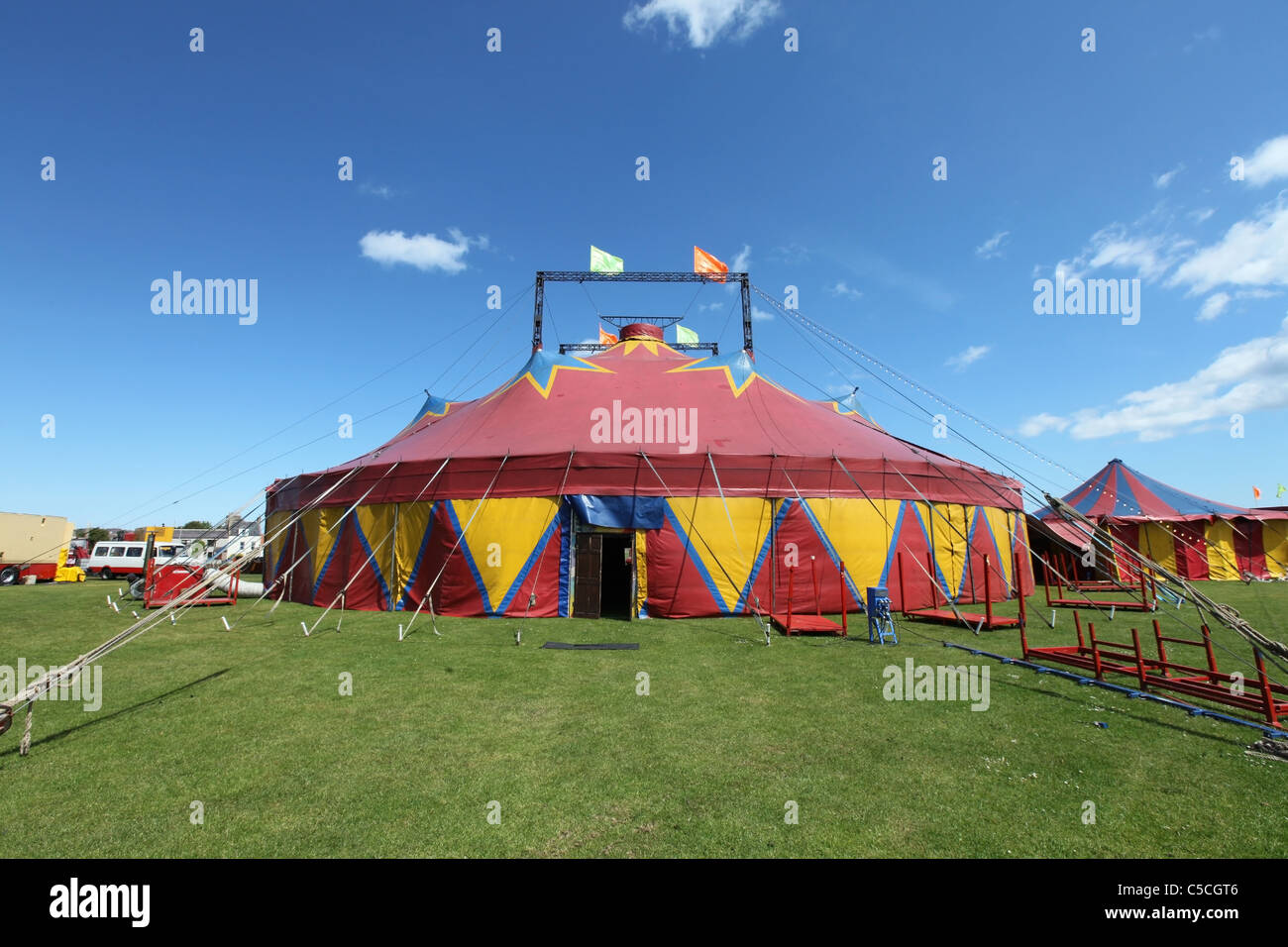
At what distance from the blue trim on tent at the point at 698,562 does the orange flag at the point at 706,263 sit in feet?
37.5

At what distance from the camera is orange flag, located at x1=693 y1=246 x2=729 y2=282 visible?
20016mm

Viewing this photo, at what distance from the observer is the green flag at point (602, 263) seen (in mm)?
A: 19594

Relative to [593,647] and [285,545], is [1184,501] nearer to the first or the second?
[593,647]

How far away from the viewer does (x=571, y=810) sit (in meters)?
3.65

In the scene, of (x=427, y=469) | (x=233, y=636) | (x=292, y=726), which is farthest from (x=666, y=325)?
(x=292, y=726)

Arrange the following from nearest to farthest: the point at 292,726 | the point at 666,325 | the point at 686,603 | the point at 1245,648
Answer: the point at 292,726, the point at 1245,648, the point at 686,603, the point at 666,325

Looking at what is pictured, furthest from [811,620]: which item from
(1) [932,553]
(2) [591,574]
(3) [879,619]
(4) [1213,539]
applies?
(4) [1213,539]

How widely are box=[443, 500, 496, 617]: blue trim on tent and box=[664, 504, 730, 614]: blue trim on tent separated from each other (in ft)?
13.1

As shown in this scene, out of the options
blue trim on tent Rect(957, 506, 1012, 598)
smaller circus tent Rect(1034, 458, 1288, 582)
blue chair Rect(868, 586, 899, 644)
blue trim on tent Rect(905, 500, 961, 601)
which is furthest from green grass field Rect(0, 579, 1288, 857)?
smaller circus tent Rect(1034, 458, 1288, 582)

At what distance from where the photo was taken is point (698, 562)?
459 inches

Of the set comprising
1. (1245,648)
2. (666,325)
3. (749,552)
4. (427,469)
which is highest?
(666,325)

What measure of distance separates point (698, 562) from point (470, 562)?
467cm
